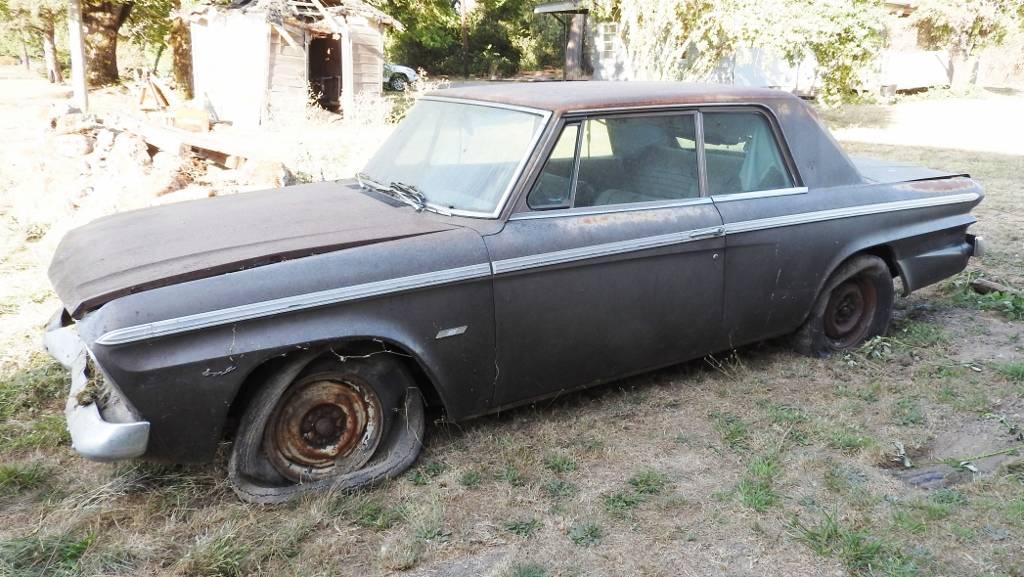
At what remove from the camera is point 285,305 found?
2.88m

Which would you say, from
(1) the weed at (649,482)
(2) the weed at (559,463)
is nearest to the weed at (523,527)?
(2) the weed at (559,463)

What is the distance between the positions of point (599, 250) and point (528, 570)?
1.48m

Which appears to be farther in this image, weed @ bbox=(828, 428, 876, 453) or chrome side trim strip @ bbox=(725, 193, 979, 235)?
chrome side trim strip @ bbox=(725, 193, 979, 235)

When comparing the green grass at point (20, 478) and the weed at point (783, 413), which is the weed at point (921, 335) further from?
the green grass at point (20, 478)

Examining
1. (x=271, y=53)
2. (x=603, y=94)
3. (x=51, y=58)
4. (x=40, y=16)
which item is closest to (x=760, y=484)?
(x=603, y=94)

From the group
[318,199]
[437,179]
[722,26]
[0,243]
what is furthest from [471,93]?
[722,26]

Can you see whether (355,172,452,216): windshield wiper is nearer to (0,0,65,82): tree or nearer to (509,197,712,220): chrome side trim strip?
(509,197,712,220): chrome side trim strip

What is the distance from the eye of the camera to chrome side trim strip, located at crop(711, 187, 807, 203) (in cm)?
405

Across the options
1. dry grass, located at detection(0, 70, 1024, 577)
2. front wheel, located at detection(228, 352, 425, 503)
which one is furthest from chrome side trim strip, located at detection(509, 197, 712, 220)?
dry grass, located at detection(0, 70, 1024, 577)

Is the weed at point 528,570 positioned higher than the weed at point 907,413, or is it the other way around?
the weed at point 907,413

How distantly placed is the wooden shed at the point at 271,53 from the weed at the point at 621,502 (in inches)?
536

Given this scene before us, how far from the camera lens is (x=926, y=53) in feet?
83.6

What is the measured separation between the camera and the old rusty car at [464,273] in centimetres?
282

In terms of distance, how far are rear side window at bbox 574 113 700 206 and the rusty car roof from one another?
0.08 m
